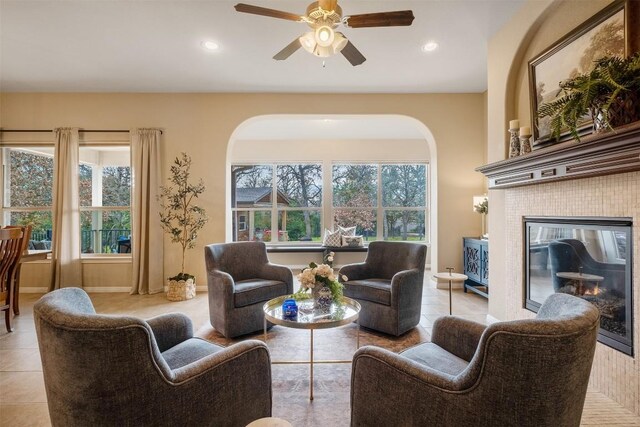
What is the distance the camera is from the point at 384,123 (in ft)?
19.7

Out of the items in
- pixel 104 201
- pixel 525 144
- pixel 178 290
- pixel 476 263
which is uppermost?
pixel 525 144

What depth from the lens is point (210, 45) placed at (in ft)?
11.1

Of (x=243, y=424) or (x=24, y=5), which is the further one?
(x=24, y=5)

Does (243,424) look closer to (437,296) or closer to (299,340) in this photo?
(299,340)

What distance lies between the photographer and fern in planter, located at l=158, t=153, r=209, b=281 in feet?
14.5

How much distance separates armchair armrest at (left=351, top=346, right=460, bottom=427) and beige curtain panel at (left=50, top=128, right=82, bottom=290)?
4930mm

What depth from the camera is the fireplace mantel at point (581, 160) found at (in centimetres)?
163

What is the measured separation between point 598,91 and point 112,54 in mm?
4490

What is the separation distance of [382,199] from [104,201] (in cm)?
518

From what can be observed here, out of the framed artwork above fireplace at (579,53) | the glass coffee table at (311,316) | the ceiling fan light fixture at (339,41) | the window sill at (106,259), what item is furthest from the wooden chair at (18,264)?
the framed artwork above fireplace at (579,53)

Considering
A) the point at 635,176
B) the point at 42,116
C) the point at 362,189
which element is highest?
the point at 42,116

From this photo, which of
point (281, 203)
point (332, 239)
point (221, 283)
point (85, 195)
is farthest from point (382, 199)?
point (85, 195)

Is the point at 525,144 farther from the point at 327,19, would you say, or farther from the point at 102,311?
the point at 102,311

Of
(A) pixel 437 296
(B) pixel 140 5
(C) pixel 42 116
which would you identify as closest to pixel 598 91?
(A) pixel 437 296
